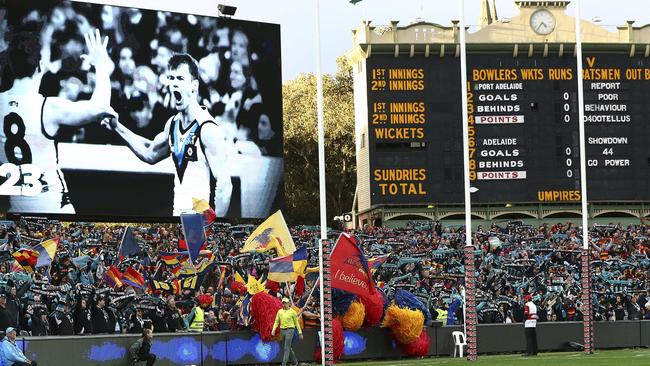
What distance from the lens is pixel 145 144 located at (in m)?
49.7

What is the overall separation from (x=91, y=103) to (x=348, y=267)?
19.5 metres

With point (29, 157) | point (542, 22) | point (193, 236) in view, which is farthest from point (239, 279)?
point (542, 22)

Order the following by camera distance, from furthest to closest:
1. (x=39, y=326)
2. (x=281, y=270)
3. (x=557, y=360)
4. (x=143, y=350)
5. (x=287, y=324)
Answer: (x=281, y=270) → (x=557, y=360) → (x=287, y=324) → (x=39, y=326) → (x=143, y=350)

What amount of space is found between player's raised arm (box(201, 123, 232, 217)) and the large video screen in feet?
0.15

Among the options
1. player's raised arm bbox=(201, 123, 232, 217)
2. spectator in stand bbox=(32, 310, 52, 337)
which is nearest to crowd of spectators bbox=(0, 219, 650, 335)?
spectator in stand bbox=(32, 310, 52, 337)

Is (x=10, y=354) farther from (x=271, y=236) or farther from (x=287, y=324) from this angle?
(x=271, y=236)

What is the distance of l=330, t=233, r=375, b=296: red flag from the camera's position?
31031 mm

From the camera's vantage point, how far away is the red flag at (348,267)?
1222 inches

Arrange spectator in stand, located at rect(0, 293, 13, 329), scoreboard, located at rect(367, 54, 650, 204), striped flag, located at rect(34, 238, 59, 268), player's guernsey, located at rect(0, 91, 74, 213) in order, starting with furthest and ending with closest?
scoreboard, located at rect(367, 54, 650, 204) → player's guernsey, located at rect(0, 91, 74, 213) → striped flag, located at rect(34, 238, 59, 268) → spectator in stand, located at rect(0, 293, 13, 329)

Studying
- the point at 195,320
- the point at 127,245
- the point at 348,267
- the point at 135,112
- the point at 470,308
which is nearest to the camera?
the point at 348,267

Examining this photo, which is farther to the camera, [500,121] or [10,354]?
A: [500,121]

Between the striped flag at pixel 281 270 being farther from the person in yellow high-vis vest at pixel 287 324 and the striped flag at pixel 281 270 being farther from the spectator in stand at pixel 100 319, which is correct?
the spectator in stand at pixel 100 319

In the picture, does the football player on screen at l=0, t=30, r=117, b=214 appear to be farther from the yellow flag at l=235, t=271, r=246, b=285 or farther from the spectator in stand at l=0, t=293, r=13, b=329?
the spectator in stand at l=0, t=293, r=13, b=329

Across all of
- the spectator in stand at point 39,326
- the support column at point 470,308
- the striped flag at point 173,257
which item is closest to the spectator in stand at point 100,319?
the spectator in stand at point 39,326
